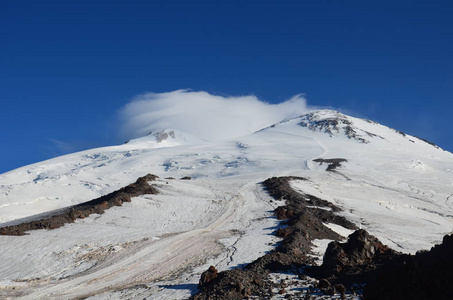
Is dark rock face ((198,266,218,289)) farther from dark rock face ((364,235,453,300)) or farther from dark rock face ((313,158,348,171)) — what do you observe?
dark rock face ((313,158,348,171))

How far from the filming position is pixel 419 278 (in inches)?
354

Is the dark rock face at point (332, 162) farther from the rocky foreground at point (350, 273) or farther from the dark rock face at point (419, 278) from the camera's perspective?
the dark rock face at point (419, 278)

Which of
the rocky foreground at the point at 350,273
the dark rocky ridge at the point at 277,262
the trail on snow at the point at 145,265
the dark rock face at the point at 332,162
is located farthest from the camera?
the dark rock face at the point at 332,162

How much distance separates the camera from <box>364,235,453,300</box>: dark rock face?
8547mm

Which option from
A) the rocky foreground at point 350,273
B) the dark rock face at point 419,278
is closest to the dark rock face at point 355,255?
the rocky foreground at point 350,273

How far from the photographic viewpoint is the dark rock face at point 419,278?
8.55 m

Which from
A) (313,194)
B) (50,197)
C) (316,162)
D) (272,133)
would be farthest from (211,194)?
(272,133)

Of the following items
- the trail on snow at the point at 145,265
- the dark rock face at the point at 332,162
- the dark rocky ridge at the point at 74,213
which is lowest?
the trail on snow at the point at 145,265

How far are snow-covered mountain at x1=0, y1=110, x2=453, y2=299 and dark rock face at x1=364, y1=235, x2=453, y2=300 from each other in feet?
21.4

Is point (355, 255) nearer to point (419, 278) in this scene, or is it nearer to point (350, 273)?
point (350, 273)

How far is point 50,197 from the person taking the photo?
56.4 m

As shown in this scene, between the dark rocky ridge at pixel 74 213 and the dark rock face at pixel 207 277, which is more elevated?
the dark rocky ridge at pixel 74 213

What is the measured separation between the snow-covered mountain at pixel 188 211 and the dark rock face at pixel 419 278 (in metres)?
6.54

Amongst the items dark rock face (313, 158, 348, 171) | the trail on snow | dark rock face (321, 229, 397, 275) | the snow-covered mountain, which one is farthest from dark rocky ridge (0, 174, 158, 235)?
dark rock face (313, 158, 348, 171)
